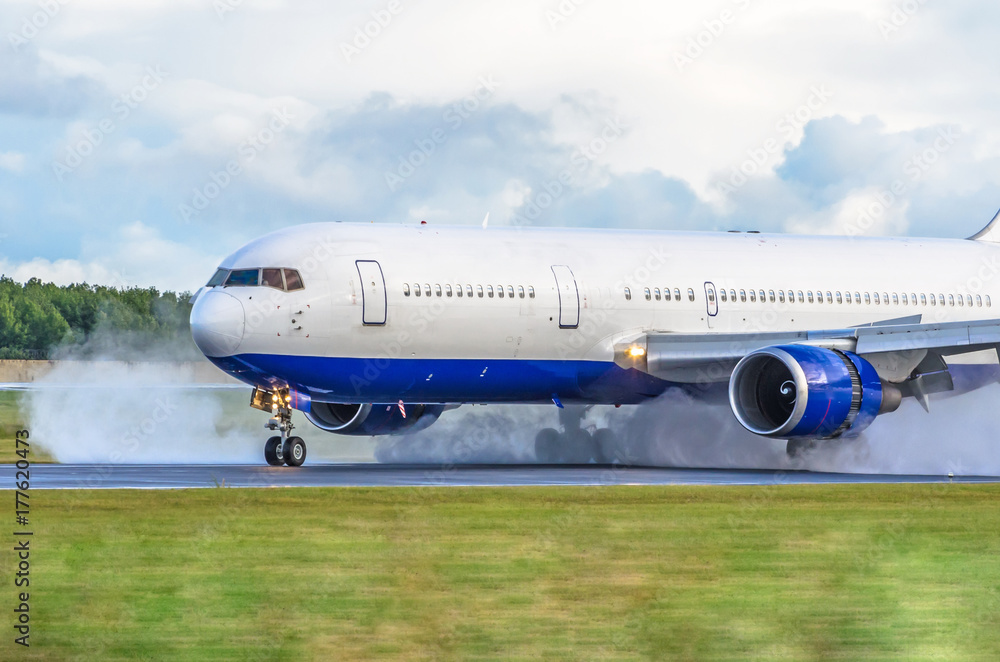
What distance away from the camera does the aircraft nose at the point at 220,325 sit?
22.8 m

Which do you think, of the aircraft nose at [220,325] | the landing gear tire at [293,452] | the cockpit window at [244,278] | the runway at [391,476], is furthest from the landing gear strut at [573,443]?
the aircraft nose at [220,325]

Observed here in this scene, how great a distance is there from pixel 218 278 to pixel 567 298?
5996 mm

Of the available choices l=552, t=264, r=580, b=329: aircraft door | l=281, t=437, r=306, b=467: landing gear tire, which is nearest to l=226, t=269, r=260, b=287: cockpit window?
l=281, t=437, r=306, b=467: landing gear tire

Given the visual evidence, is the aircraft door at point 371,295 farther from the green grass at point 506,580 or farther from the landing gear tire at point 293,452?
the green grass at point 506,580

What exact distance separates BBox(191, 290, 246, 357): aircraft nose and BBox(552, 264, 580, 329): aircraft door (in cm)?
572

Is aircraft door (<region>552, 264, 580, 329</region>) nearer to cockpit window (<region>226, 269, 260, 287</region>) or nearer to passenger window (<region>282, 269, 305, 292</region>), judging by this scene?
passenger window (<region>282, 269, 305, 292</region>)

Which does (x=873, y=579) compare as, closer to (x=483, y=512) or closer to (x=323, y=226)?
(x=483, y=512)

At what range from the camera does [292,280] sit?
2345 cm

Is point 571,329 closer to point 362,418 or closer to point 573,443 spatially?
point 573,443

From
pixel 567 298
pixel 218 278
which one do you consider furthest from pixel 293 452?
pixel 567 298

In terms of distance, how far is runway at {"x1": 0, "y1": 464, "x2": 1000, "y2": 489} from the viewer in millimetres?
20094

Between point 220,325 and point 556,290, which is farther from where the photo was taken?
point 556,290

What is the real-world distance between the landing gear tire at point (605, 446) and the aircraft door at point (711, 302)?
310cm

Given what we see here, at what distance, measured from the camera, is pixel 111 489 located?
18375 millimetres
